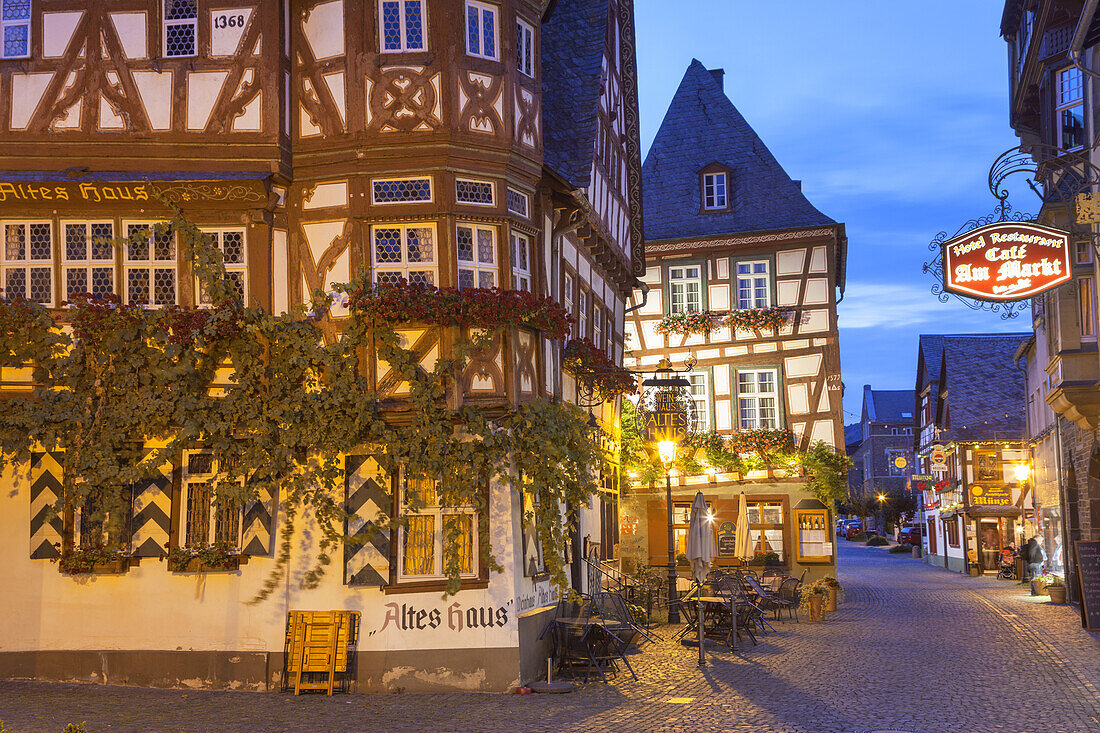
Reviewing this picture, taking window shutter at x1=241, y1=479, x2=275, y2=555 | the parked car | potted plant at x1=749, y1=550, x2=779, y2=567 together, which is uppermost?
window shutter at x1=241, y1=479, x2=275, y2=555

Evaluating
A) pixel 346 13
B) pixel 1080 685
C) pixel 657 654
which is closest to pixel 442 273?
pixel 346 13

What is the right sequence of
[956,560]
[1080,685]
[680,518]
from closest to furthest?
[1080,685] → [680,518] → [956,560]

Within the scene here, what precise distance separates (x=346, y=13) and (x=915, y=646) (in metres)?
13.0

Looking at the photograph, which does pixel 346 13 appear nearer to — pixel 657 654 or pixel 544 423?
pixel 544 423

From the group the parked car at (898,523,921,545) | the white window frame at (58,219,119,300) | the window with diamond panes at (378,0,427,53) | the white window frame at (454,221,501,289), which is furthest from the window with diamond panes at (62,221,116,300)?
the parked car at (898,523,921,545)

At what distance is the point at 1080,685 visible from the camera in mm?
13805

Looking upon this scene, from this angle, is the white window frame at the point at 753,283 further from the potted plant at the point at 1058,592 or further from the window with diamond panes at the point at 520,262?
the window with diamond panes at the point at 520,262

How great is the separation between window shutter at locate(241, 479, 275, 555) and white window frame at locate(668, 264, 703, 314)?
17207mm

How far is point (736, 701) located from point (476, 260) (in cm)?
634

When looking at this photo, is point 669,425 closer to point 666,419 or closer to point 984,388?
point 666,419

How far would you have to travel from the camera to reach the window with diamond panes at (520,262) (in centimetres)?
1487

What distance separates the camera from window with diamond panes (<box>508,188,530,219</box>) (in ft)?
48.9

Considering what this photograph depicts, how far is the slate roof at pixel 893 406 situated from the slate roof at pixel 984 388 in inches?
1926

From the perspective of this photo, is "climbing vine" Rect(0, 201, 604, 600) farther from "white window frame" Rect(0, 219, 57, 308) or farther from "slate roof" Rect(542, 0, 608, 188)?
"slate roof" Rect(542, 0, 608, 188)
